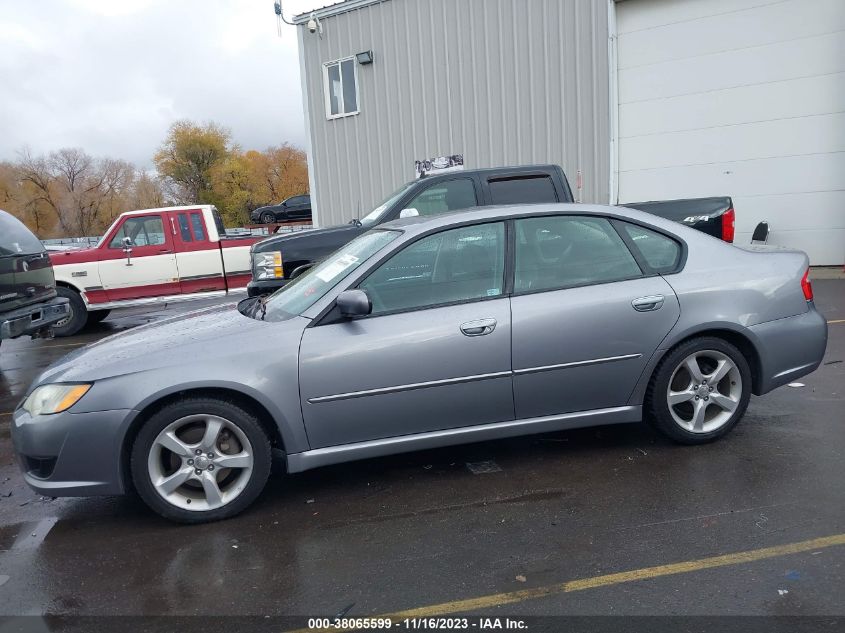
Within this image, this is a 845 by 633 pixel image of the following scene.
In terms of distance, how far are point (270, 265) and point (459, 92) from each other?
8912 millimetres

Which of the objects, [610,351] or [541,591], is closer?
[541,591]

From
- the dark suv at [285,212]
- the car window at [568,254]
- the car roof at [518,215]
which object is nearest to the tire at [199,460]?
the car roof at [518,215]

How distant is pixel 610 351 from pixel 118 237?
9345 millimetres

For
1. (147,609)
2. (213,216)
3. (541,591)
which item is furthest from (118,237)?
(541,591)

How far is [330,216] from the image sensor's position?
1730cm

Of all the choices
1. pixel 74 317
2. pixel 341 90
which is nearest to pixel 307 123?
pixel 341 90

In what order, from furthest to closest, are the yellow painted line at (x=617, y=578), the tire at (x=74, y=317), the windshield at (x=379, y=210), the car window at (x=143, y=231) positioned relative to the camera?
the car window at (x=143, y=231) < the tire at (x=74, y=317) < the windshield at (x=379, y=210) < the yellow painted line at (x=617, y=578)

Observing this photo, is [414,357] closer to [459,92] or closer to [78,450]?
[78,450]

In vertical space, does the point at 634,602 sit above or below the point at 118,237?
below

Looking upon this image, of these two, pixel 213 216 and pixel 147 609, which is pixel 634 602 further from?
pixel 213 216

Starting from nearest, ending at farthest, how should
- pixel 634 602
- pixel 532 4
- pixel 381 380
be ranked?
1. pixel 634 602
2. pixel 381 380
3. pixel 532 4

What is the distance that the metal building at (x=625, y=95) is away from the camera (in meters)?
12.1

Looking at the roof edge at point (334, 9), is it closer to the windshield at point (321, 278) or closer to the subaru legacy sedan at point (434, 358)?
the windshield at point (321, 278)

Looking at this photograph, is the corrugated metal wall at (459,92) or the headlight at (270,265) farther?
the corrugated metal wall at (459,92)
